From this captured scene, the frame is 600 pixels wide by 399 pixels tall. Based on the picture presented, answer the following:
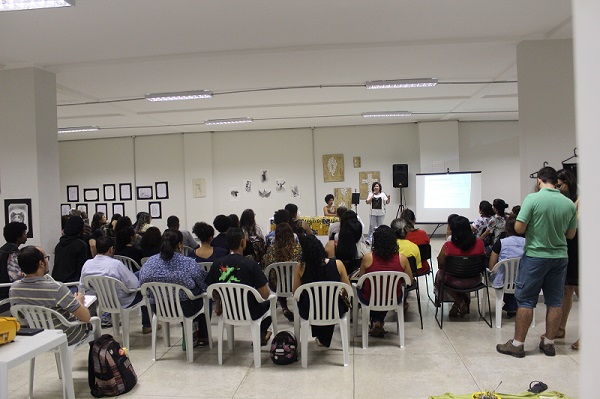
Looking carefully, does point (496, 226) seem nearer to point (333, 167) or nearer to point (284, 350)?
point (284, 350)

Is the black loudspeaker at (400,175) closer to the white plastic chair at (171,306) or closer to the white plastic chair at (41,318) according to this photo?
the white plastic chair at (171,306)

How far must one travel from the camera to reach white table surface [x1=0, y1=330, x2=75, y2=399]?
223 centimetres

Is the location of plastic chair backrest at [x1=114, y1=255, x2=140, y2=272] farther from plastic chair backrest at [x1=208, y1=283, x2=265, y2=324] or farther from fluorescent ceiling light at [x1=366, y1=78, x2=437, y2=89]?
fluorescent ceiling light at [x1=366, y1=78, x2=437, y2=89]

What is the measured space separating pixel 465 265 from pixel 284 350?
81.0 inches

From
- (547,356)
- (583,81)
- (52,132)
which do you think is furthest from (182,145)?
(583,81)

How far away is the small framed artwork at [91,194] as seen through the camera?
13.3 m

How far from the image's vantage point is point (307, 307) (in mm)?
3811

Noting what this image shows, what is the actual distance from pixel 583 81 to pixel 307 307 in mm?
3052

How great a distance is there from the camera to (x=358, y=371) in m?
3.67

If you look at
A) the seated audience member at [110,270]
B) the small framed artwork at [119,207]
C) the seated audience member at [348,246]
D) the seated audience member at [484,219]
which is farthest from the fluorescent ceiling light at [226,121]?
the seated audience member at [110,270]

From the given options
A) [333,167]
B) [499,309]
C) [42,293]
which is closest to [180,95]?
[42,293]

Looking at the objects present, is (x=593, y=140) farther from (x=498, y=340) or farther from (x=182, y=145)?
(x=182, y=145)

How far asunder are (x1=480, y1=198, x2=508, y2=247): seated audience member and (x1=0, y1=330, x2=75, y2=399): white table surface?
16.9 feet

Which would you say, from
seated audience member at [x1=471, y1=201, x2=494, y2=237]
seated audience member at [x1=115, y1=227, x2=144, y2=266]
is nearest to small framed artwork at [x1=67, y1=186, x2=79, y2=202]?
seated audience member at [x1=115, y1=227, x2=144, y2=266]
